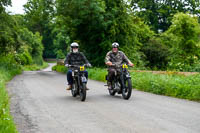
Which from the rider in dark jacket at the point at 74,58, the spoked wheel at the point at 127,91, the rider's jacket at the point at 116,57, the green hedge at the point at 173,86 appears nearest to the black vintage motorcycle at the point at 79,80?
the rider in dark jacket at the point at 74,58

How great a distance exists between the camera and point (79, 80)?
34.9 feet

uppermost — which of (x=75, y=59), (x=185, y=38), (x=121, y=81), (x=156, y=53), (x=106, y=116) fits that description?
(x=185, y=38)

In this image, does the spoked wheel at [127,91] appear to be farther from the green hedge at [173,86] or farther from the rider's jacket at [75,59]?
the green hedge at [173,86]

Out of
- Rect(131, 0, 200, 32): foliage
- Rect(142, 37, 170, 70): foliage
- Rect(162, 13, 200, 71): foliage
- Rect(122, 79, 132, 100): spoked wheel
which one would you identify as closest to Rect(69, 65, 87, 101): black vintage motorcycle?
Rect(122, 79, 132, 100): spoked wheel

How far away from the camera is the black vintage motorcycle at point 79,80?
10.3 m

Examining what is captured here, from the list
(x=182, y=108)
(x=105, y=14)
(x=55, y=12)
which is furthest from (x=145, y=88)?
(x=55, y=12)

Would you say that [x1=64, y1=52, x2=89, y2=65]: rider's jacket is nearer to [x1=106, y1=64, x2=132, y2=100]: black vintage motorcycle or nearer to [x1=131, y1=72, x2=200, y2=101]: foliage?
[x1=106, y1=64, x2=132, y2=100]: black vintage motorcycle

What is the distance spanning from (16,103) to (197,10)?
4960 cm

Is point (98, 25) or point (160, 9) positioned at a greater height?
point (160, 9)

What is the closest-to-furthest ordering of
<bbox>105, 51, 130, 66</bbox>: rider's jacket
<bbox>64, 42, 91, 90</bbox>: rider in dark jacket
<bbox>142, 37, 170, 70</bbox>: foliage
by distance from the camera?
<bbox>64, 42, 91, 90</bbox>: rider in dark jacket
<bbox>105, 51, 130, 66</bbox>: rider's jacket
<bbox>142, 37, 170, 70</bbox>: foliage

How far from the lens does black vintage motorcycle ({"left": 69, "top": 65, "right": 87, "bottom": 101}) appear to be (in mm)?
10258

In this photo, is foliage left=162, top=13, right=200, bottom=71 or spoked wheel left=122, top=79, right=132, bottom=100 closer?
spoked wheel left=122, top=79, right=132, bottom=100

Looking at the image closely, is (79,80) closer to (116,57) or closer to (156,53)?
(116,57)

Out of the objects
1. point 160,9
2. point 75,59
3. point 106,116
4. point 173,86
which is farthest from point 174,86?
point 160,9
